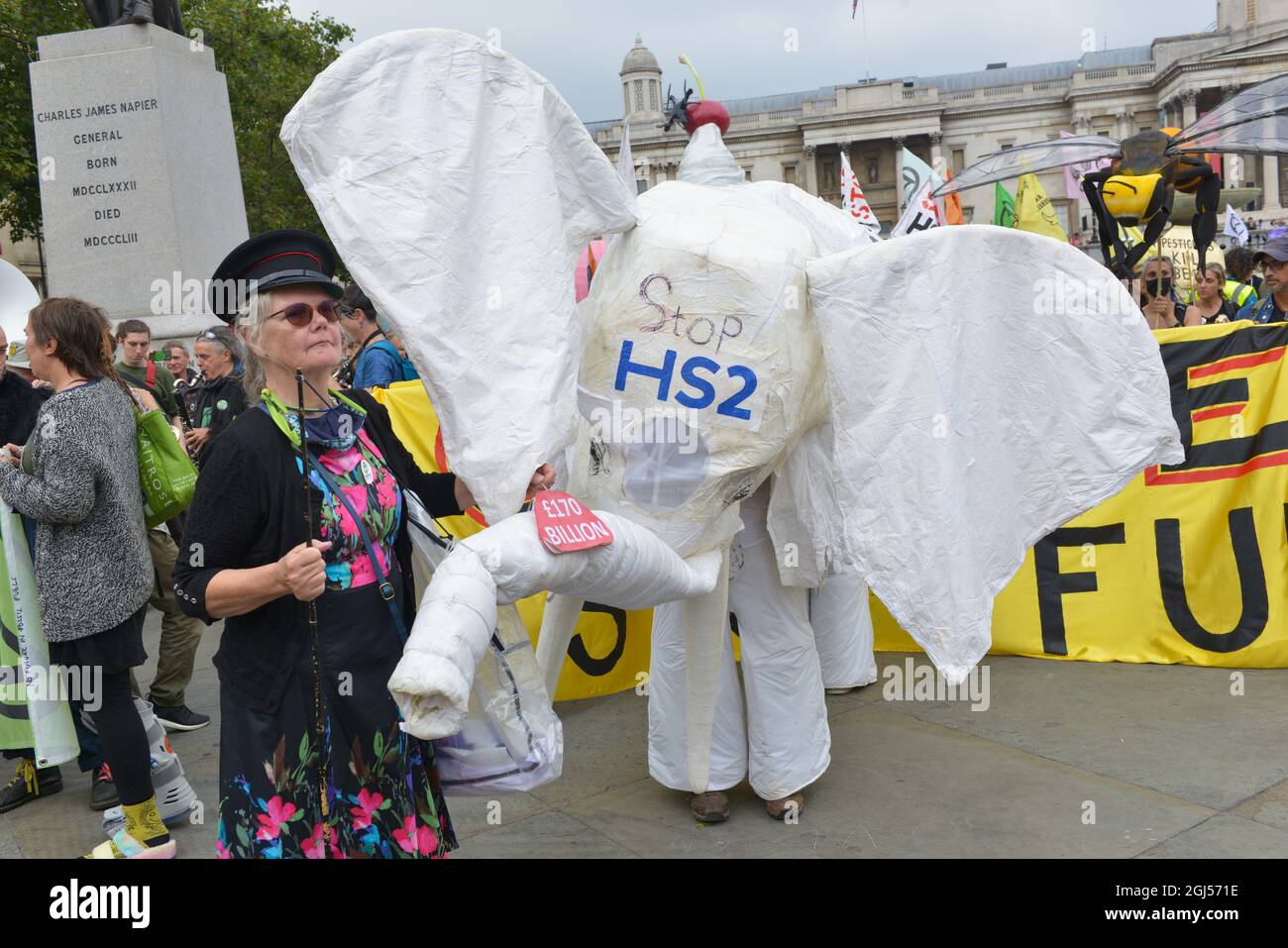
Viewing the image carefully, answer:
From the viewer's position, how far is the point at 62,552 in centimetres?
336

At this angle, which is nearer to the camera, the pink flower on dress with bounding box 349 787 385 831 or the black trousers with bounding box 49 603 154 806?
the pink flower on dress with bounding box 349 787 385 831

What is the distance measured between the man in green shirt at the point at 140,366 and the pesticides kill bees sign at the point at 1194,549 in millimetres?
4732

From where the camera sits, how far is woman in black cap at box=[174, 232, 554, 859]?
2.12m

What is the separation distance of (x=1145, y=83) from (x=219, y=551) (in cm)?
6990

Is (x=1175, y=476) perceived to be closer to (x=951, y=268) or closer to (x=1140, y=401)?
(x=1140, y=401)

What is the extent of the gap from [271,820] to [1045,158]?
19.5 ft

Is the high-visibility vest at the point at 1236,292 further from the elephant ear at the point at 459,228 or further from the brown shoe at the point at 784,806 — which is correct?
the elephant ear at the point at 459,228

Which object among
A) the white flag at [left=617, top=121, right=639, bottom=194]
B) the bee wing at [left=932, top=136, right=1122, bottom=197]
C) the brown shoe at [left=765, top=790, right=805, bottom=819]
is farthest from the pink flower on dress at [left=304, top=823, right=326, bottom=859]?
the bee wing at [left=932, top=136, right=1122, bottom=197]

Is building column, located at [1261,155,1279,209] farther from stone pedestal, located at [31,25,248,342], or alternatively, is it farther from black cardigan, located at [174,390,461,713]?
black cardigan, located at [174,390,461,713]

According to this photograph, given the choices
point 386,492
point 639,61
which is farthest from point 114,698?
point 639,61

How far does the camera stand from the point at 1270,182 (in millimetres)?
55188

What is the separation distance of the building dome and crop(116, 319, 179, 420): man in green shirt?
5947 centimetres

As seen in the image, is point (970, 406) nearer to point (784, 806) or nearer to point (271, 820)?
point (784, 806)

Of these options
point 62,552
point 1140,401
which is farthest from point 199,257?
point 1140,401
